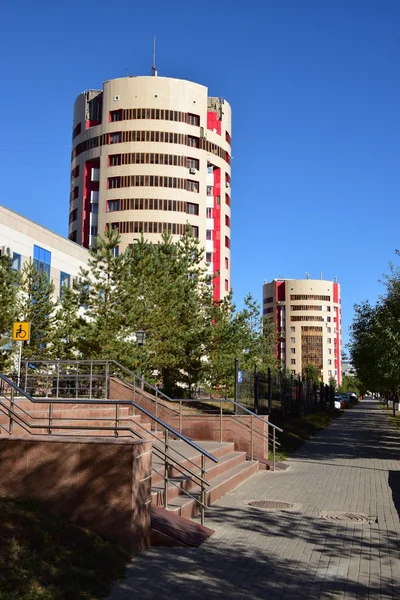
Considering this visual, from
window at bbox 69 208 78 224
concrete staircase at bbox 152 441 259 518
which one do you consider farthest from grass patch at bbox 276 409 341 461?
window at bbox 69 208 78 224

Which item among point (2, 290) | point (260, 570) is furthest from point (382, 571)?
point (2, 290)

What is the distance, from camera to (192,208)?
8456 centimetres

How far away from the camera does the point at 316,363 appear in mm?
178625

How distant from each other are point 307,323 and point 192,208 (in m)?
102

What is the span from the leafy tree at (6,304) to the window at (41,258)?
927 cm

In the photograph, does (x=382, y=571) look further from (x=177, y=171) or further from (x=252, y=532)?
(x=177, y=171)

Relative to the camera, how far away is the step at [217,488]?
10.4 metres

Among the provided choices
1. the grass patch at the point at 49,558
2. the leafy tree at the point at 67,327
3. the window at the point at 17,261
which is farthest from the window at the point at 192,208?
the grass patch at the point at 49,558

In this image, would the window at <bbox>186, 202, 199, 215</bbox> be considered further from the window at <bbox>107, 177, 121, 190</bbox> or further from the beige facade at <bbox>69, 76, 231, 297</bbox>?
the window at <bbox>107, 177, 121, 190</bbox>

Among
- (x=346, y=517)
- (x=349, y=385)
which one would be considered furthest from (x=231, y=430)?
(x=349, y=385)

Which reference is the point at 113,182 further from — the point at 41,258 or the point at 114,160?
the point at 41,258

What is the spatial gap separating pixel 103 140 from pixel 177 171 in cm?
1040

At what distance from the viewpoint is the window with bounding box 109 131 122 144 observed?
8344cm

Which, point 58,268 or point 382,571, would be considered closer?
point 382,571
